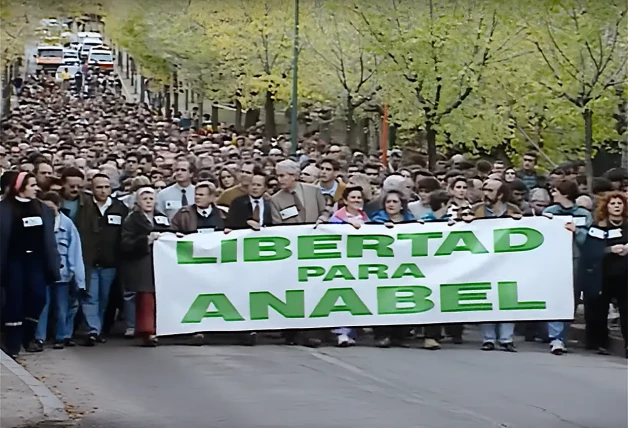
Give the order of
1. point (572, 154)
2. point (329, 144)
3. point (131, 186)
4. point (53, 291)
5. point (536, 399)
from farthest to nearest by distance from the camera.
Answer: point (572, 154) < point (329, 144) < point (131, 186) < point (53, 291) < point (536, 399)

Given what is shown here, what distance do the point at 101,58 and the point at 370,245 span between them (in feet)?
25.6

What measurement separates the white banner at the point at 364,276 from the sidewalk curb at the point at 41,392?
1.24m

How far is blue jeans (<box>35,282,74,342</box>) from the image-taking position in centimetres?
1097

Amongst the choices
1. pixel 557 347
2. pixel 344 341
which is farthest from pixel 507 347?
pixel 344 341

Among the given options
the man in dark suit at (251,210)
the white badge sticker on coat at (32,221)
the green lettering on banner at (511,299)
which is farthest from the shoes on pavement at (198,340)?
the green lettering on banner at (511,299)

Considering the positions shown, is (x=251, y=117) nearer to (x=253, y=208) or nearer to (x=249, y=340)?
(x=253, y=208)

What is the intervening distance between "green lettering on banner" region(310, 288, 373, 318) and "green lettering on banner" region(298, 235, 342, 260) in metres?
0.30

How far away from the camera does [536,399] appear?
9047 millimetres

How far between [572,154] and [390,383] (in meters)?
11.4

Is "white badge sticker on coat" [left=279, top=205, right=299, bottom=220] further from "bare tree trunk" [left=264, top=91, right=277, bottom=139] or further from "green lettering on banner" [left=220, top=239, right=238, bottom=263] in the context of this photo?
"bare tree trunk" [left=264, top=91, right=277, bottom=139]

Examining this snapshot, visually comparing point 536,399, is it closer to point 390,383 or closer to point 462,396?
point 462,396

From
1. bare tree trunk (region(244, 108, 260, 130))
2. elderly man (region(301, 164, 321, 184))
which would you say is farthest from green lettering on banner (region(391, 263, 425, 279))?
bare tree trunk (region(244, 108, 260, 130))

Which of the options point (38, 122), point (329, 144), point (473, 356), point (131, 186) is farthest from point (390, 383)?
point (38, 122)

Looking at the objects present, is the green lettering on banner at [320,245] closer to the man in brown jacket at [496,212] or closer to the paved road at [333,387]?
the paved road at [333,387]
